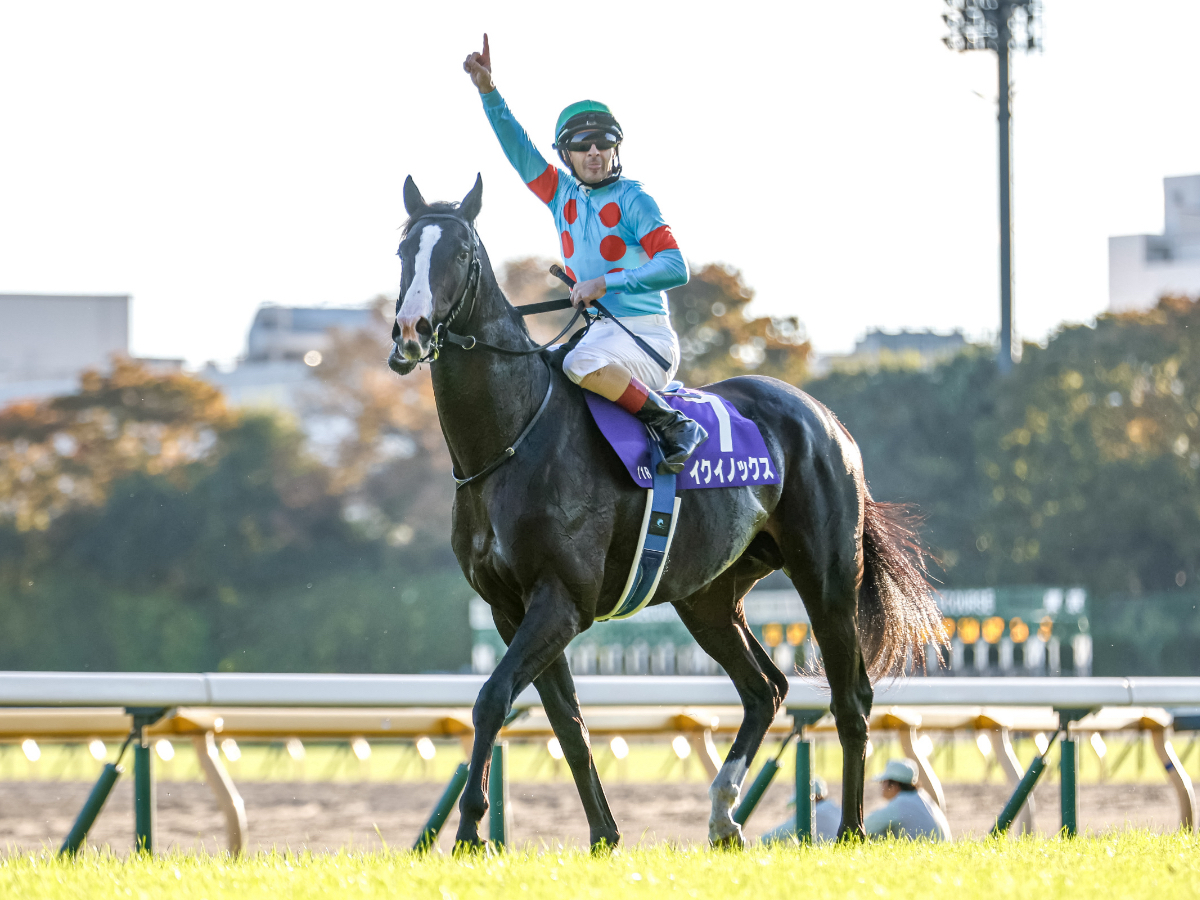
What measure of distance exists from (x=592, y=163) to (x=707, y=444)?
0.91 metres

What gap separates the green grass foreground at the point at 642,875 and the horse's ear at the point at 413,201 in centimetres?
174

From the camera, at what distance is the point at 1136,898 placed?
11.6ft

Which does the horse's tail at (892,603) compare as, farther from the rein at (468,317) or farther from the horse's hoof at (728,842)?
the rein at (468,317)

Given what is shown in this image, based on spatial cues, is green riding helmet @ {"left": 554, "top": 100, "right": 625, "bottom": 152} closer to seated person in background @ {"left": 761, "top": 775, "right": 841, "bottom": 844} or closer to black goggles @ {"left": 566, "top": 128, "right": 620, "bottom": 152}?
black goggles @ {"left": 566, "top": 128, "right": 620, "bottom": 152}

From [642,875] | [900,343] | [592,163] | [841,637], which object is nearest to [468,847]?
[642,875]

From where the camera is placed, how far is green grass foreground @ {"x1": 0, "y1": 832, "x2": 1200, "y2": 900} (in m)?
3.57

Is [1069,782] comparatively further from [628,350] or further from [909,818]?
[628,350]

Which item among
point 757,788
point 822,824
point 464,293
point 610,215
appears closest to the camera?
point 464,293

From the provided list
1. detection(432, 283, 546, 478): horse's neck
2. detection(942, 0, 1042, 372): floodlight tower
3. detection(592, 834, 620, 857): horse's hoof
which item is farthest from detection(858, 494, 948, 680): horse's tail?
detection(942, 0, 1042, 372): floodlight tower

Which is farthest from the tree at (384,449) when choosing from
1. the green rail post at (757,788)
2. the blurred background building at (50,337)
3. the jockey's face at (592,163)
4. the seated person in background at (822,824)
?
the jockey's face at (592,163)

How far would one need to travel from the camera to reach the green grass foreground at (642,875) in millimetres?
3570

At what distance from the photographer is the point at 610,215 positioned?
15.6ft

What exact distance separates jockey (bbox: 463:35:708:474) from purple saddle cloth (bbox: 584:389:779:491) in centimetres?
5

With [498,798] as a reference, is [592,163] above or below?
above
